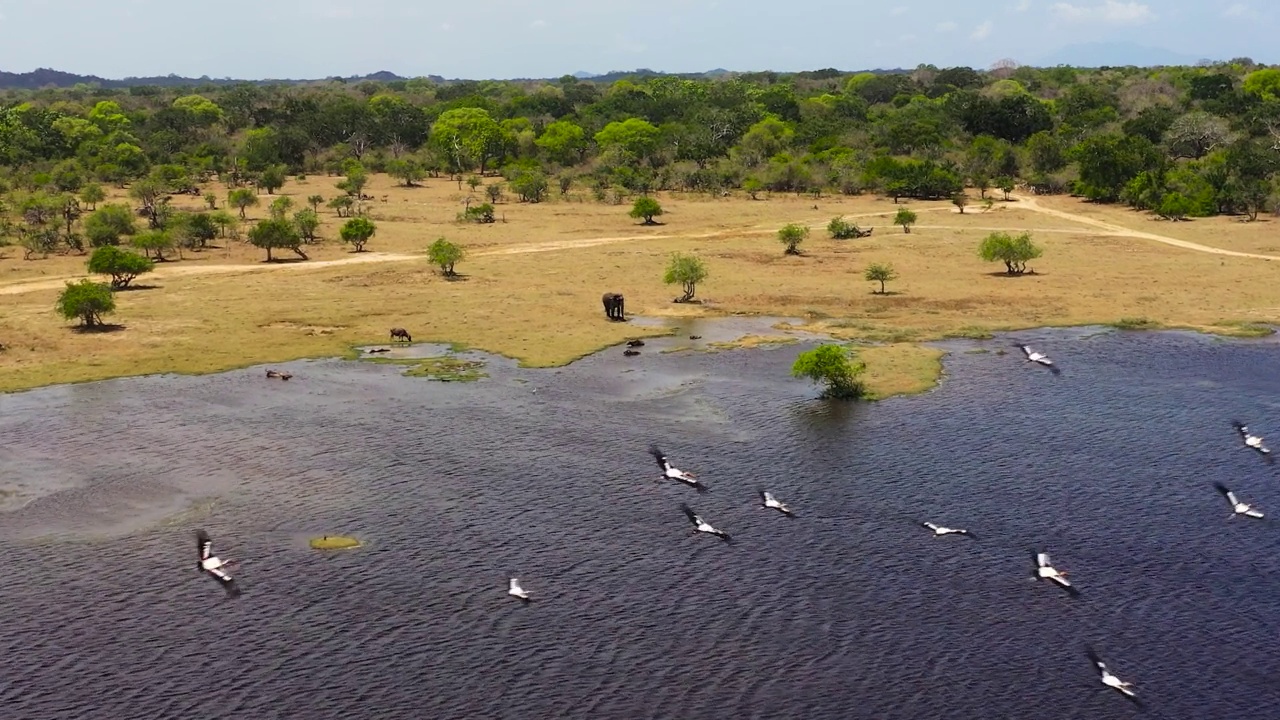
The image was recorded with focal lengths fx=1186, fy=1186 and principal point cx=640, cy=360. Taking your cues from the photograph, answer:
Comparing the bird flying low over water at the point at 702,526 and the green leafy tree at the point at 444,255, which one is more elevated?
the green leafy tree at the point at 444,255

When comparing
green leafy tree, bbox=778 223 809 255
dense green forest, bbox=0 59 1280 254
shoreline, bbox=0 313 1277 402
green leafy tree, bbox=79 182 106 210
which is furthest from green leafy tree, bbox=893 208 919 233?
green leafy tree, bbox=79 182 106 210

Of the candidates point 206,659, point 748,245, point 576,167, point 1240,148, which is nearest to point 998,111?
point 1240,148

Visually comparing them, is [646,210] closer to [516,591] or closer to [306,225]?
[306,225]

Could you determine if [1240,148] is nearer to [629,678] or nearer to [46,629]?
[629,678]

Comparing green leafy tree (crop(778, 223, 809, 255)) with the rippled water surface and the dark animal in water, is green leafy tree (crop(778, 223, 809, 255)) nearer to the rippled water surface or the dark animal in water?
the dark animal in water

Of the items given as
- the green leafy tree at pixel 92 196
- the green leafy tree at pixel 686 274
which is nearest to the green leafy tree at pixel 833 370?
the green leafy tree at pixel 686 274

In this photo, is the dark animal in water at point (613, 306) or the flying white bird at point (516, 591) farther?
the dark animal in water at point (613, 306)

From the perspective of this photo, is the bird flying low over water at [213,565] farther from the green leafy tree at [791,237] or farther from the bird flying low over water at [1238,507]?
the green leafy tree at [791,237]
